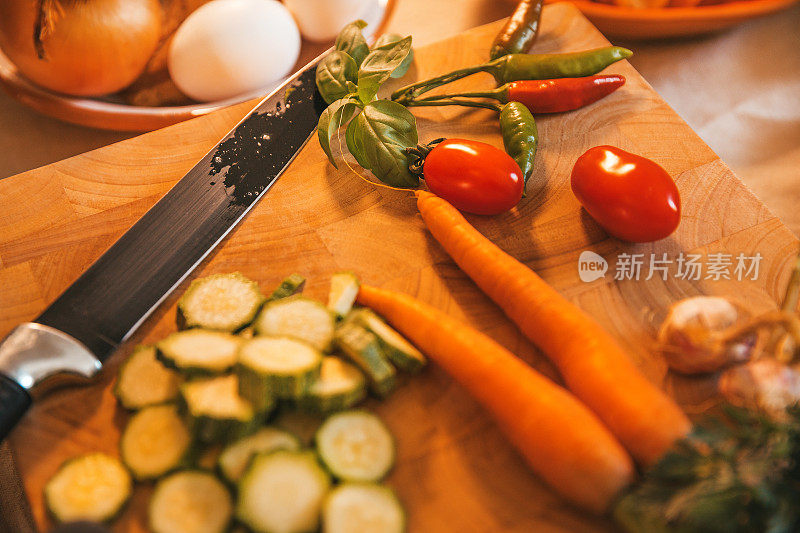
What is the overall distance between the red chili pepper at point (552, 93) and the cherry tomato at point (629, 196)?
342 mm

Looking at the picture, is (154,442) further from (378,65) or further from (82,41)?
(82,41)

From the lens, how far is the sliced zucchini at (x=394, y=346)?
1.32m

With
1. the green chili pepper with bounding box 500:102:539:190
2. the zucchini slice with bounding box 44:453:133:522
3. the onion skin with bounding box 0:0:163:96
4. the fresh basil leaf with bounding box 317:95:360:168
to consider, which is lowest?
the green chili pepper with bounding box 500:102:539:190

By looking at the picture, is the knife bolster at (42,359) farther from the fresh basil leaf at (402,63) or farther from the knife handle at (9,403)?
the fresh basil leaf at (402,63)

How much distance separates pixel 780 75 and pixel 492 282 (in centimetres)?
168

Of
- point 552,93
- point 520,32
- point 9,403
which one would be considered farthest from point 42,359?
point 520,32

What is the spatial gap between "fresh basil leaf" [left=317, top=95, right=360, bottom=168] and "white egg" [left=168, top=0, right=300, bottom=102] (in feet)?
1.74

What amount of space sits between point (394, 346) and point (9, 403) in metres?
0.82

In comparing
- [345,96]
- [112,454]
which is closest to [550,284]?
[345,96]

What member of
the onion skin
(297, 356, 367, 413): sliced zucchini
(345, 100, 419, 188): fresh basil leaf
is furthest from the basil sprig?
the onion skin

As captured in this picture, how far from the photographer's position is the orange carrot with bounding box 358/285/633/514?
1073mm

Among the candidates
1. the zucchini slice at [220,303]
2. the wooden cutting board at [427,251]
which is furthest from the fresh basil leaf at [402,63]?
the zucchini slice at [220,303]

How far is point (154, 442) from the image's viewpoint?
1189mm

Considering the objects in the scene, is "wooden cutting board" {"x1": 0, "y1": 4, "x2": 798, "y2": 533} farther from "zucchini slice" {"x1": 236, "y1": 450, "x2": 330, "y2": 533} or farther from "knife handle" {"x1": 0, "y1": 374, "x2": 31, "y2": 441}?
"zucchini slice" {"x1": 236, "y1": 450, "x2": 330, "y2": 533}
